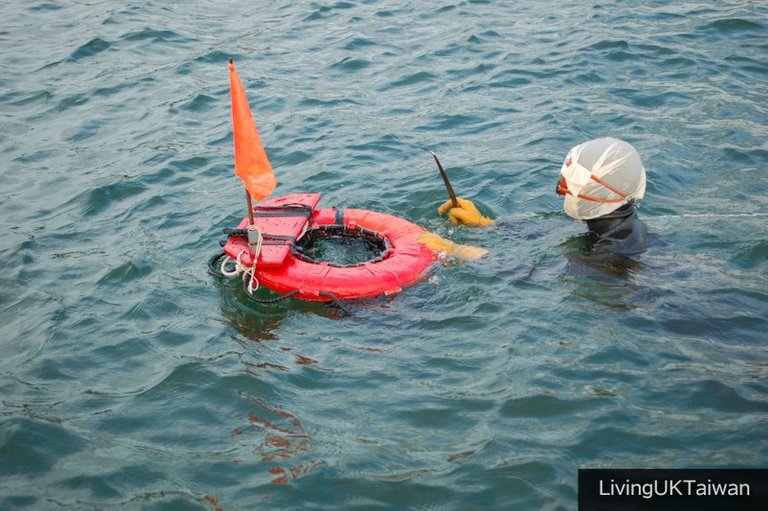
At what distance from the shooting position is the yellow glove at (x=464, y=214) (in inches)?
327

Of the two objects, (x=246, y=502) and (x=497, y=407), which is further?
(x=497, y=407)

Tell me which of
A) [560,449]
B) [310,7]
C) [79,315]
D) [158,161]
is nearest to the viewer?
[560,449]

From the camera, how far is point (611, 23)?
14.1 m

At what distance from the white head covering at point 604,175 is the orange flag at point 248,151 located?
9.00 ft

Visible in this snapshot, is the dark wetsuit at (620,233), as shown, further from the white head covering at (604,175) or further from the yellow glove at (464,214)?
the yellow glove at (464,214)

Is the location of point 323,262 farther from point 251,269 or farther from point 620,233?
point 620,233

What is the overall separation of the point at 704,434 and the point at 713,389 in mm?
538

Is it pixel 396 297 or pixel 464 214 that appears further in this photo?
pixel 464 214

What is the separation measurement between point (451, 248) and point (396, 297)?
90 cm

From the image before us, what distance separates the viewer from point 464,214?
8.30 m

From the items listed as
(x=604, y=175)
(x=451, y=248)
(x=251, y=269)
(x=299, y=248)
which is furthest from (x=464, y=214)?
(x=251, y=269)

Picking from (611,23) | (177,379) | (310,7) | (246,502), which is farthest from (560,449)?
(310,7)

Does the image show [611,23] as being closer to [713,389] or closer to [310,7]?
[310,7]

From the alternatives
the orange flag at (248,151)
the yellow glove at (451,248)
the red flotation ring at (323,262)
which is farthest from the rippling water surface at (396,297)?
the orange flag at (248,151)
